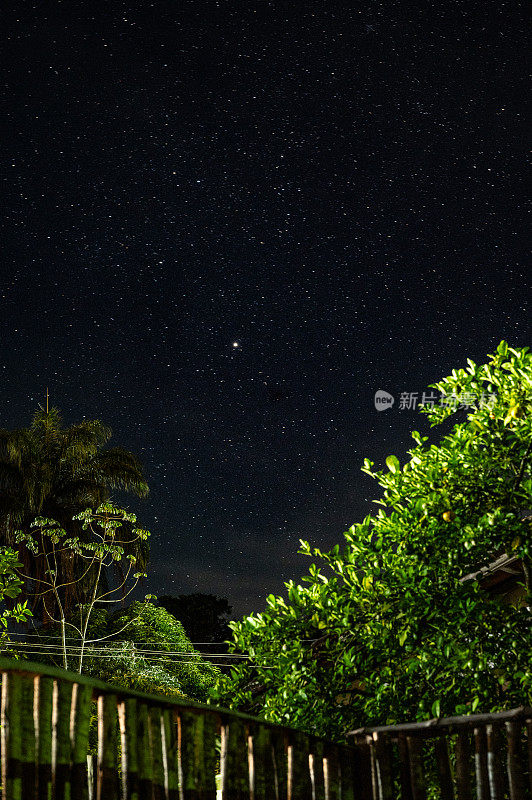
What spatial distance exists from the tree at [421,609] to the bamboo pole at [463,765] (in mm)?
441

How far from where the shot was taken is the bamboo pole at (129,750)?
2.62m

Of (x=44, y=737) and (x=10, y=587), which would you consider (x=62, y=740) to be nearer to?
(x=44, y=737)

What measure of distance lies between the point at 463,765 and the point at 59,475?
74.6 ft

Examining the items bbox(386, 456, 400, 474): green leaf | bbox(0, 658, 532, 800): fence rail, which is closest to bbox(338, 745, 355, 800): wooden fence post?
bbox(0, 658, 532, 800): fence rail

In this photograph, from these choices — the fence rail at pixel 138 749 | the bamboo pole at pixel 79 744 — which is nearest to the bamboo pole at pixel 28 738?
the fence rail at pixel 138 749

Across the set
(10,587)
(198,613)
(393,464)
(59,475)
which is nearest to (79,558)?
(59,475)

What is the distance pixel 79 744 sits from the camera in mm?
2520

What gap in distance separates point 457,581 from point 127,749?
8.20 feet

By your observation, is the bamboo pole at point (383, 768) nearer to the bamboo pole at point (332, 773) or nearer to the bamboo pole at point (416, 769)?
the bamboo pole at point (416, 769)

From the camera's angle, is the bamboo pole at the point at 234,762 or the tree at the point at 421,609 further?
the tree at the point at 421,609

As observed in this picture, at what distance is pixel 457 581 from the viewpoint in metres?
4.41

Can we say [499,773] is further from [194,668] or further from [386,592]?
[194,668]

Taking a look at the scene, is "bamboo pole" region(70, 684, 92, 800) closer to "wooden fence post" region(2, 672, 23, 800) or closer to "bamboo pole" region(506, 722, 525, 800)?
"wooden fence post" region(2, 672, 23, 800)

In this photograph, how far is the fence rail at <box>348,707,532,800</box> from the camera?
10.9 feet
